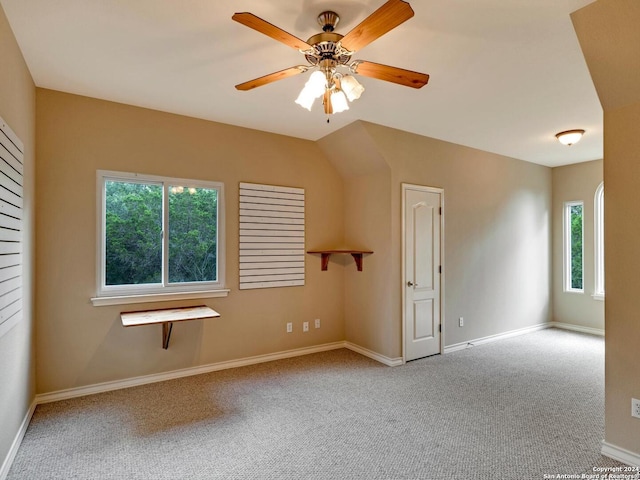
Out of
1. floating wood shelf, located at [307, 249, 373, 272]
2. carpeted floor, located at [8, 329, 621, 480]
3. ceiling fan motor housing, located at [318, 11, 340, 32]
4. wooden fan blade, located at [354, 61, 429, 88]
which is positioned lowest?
carpeted floor, located at [8, 329, 621, 480]

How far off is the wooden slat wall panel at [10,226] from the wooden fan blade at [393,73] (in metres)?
2.04

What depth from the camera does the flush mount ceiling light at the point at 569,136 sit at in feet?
13.0

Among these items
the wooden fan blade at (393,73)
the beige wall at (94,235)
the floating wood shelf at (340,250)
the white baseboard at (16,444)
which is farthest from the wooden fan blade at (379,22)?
the white baseboard at (16,444)

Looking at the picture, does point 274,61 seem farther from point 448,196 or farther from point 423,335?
point 423,335

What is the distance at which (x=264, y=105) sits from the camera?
3.33 m

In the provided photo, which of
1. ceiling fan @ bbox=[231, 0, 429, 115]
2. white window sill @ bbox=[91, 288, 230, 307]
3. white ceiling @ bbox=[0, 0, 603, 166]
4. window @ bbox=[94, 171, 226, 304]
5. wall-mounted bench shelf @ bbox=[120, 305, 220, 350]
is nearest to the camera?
ceiling fan @ bbox=[231, 0, 429, 115]

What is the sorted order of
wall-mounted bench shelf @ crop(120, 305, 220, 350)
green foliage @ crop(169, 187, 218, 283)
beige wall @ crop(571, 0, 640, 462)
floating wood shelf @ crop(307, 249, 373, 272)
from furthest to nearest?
floating wood shelf @ crop(307, 249, 373, 272), green foliage @ crop(169, 187, 218, 283), wall-mounted bench shelf @ crop(120, 305, 220, 350), beige wall @ crop(571, 0, 640, 462)

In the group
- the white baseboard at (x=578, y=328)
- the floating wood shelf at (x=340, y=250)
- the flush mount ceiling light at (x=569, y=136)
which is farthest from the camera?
the white baseboard at (x=578, y=328)

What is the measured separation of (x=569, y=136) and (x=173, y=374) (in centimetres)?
495

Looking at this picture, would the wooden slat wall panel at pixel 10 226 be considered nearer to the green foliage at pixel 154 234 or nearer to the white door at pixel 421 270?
→ the green foliage at pixel 154 234

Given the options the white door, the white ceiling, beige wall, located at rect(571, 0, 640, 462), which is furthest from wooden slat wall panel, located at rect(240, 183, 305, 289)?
beige wall, located at rect(571, 0, 640, 462)

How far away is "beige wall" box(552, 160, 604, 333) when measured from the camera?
17.5 ft

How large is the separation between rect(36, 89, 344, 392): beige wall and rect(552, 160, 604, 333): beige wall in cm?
398

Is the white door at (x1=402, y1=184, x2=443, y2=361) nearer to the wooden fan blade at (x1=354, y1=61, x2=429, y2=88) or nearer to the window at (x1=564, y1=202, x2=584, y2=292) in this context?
the wooden fan blade at (x1=354, y1=61, x2=429, y2=88)
